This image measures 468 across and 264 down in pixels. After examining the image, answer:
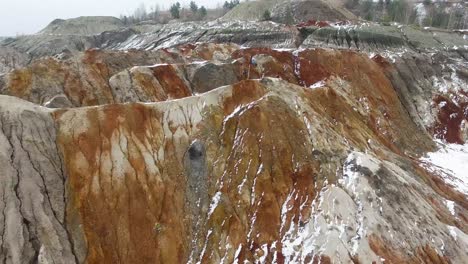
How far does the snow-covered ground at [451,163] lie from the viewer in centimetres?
3107

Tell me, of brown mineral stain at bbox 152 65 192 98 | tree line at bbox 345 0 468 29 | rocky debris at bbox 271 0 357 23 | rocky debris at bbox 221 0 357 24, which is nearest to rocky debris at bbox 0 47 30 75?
rocky debris at bbox 221 0 357 24

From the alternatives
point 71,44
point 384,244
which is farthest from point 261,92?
point 71,44

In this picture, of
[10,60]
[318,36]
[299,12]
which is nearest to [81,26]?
[10,60]

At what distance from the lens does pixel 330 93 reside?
3278 centimetres

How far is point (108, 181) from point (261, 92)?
39.7 feet

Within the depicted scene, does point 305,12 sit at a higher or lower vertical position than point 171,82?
higher

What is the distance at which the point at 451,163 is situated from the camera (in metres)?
36.8

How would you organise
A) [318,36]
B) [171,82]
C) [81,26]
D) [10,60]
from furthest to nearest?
[81,26]
[10,60]
[318,36]
[171,82]

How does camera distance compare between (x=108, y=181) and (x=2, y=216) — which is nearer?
(x=2, y=216)

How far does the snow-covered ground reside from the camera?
31.1 meters

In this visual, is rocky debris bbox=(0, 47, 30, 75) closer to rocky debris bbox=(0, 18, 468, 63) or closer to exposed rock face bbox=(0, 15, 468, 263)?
rocky debris bbox=(0, 18, 468, 63)

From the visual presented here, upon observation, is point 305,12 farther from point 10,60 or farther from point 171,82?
point 171,82

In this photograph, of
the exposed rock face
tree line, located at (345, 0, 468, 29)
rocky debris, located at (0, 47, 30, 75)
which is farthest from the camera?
tree line, located at (345, 0, 468, 29)

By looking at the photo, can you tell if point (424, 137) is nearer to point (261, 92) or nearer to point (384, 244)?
point (261, 92)
